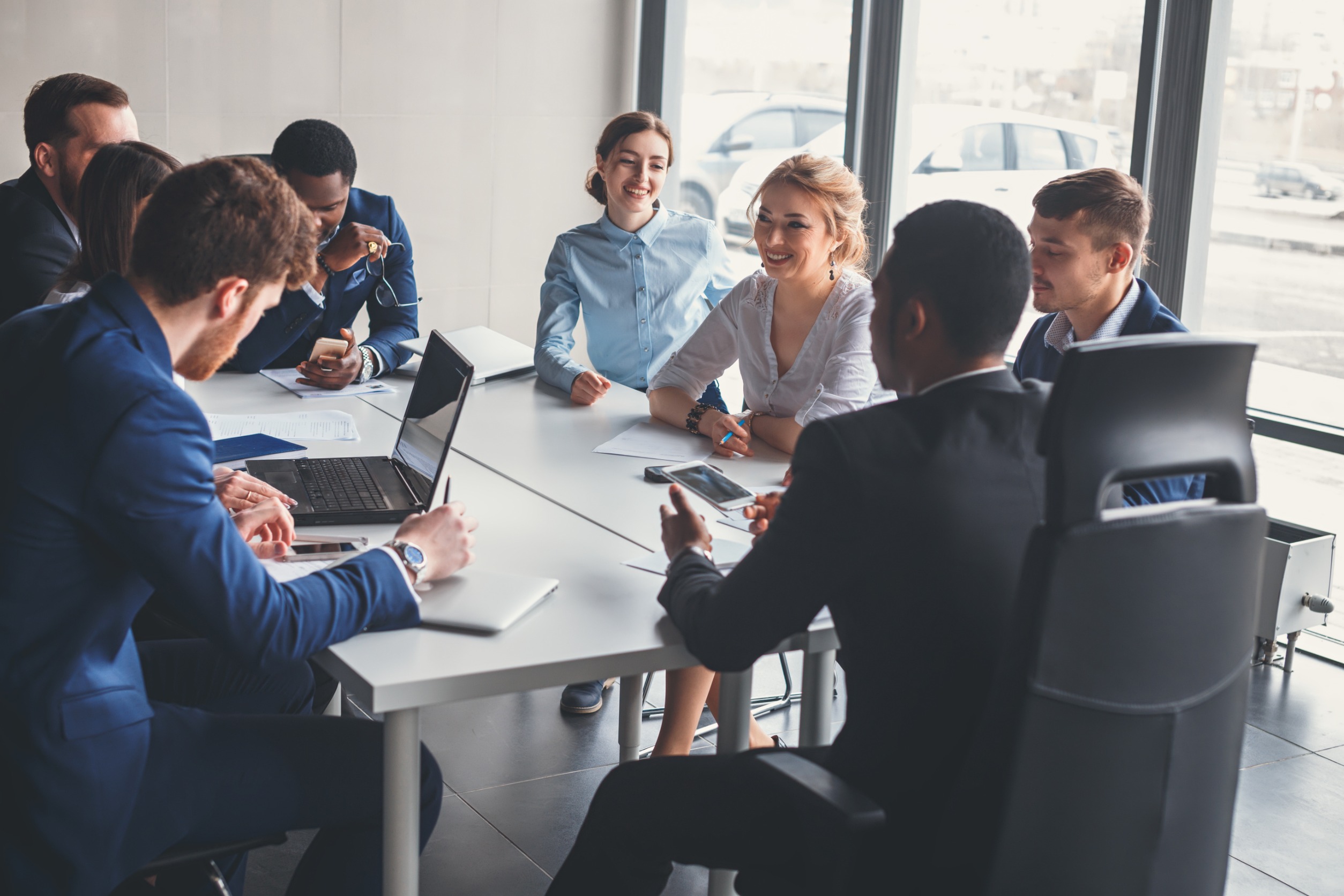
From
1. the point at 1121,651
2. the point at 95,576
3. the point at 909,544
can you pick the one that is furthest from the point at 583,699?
the point at 1121,651

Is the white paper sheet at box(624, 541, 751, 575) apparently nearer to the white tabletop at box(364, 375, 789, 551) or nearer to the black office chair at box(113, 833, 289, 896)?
the white tabletop at box(364, 375, 789, 551)

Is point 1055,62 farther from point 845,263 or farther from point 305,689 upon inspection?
point 305,689

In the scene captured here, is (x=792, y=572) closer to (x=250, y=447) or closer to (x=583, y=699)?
(x=250, y=447)

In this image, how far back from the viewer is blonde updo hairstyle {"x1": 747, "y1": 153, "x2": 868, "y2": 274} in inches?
109

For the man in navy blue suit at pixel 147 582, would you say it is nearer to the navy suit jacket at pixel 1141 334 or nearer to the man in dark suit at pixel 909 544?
the man in dark suit at pixel 909 544

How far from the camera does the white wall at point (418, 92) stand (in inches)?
179

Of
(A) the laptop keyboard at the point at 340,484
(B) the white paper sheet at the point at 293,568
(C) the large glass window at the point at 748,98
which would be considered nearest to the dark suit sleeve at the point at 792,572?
(B) the white paper sheet at the point at 293,568

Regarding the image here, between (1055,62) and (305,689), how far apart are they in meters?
3.22

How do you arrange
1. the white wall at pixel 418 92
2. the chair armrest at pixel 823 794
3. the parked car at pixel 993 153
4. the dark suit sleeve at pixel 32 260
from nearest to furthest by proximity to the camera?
the chair armrest at pixel 823 794
the dark suit sleeve at pixel 32 260
the parked car at pixel 993 153
the white wall at pixel 418 92

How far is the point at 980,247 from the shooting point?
1.47 meters

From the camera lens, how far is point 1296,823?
272 cm

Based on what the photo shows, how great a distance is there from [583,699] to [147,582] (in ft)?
5.83

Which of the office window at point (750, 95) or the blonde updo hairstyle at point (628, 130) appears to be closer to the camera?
the blonde updo hairstyle at point (628, 130)

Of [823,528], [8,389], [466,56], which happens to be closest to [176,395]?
[8,389]
